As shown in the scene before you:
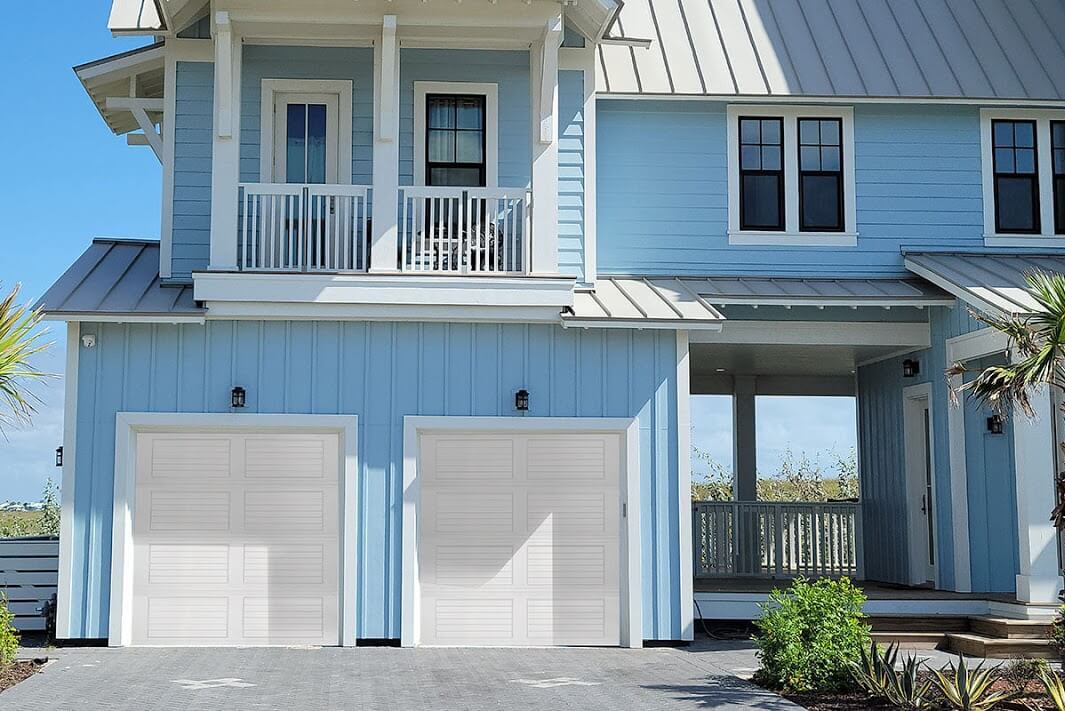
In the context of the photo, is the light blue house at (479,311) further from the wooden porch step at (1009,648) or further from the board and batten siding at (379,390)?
the wooden porch step at (1009,648)

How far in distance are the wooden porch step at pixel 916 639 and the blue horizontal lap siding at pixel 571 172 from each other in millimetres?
4984

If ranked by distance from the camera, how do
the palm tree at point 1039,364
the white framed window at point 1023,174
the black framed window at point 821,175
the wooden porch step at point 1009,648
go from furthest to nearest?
the white framed window at point 1023,174 → the black framed window at point 821,175 → the wooden porch step at point 1009,648 → the palm tree at point 1039,364

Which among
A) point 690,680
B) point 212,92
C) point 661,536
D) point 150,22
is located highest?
point 150,22

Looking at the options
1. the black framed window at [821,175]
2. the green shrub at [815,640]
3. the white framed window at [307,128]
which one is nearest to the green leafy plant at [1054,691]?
the green shrub at [815,640]

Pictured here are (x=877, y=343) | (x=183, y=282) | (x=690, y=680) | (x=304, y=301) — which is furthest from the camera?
(x=877, y=343)

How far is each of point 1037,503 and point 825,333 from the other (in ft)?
11.8

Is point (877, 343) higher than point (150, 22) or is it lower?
lower

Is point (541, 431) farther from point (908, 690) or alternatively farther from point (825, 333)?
point (908, 690)

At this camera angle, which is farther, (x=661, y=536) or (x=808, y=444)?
(x=808, y=444)

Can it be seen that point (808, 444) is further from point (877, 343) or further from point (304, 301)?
point (304, 301)

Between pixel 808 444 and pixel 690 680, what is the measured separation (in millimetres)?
12369

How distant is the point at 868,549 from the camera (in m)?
17.9

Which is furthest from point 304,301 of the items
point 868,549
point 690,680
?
point 868,549

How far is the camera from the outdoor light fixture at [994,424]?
1453 cm
